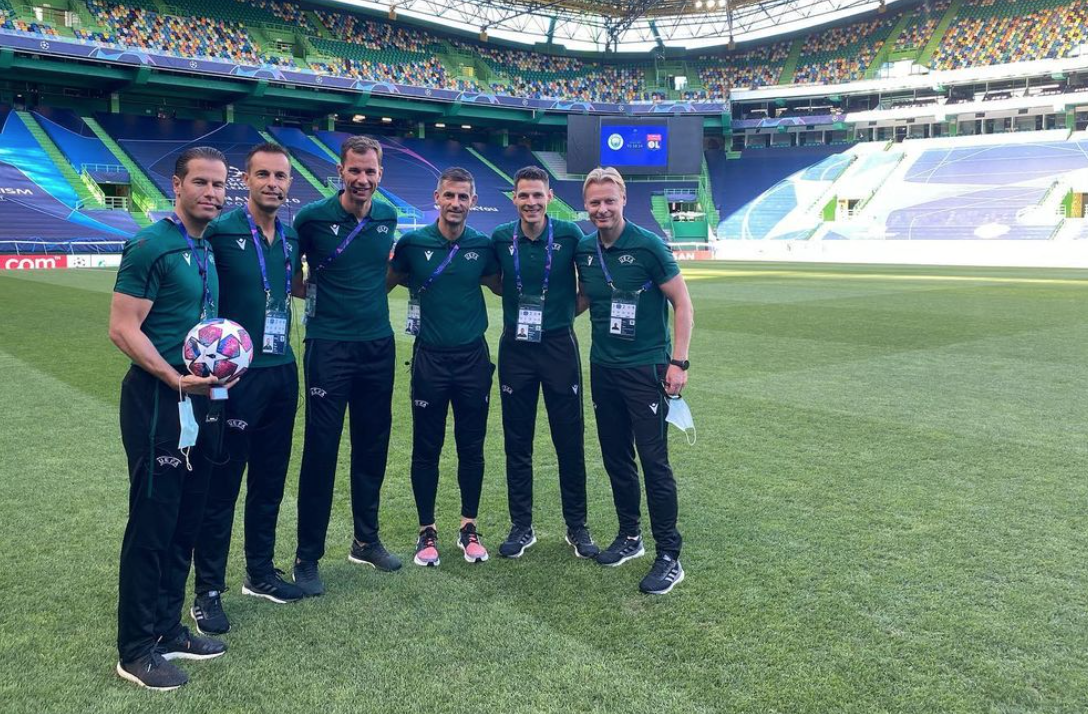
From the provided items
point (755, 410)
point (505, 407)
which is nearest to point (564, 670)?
point (505, 407)

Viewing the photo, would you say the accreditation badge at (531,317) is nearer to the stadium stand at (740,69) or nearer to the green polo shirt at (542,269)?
the green polo shirt at (542,269)

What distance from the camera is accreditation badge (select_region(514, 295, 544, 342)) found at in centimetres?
463

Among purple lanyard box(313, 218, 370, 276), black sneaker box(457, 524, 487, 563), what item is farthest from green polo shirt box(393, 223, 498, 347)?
black sneaker box(457, 524, 487, 563)

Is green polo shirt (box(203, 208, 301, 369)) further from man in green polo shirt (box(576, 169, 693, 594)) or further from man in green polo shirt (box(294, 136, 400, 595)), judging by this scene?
man in green polo shirt (box(576, 169, 693, 594))

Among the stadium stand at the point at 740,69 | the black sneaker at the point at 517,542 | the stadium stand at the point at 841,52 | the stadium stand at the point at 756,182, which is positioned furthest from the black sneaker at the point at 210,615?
the stadium stand at the point at 740,69

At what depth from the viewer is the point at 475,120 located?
52.8 metres

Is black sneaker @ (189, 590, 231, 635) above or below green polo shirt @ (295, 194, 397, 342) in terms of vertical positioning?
below

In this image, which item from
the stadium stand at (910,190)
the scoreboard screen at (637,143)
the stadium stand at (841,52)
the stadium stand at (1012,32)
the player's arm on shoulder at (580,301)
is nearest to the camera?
the player's arm on shoulder at (580,301)

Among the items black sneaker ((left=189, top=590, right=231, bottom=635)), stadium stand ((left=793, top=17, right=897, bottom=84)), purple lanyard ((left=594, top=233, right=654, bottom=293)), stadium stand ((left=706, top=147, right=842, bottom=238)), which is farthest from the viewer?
stadium stand ((left=793, top=17, right=897, bottom=84))

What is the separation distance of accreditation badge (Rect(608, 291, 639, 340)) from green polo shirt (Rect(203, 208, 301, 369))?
5.68ft

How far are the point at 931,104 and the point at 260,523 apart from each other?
54698 mm

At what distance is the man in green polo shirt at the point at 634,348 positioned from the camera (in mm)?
4355

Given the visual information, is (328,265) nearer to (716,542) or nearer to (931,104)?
(716,542)

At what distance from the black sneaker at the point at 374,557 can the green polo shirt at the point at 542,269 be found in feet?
4.71
